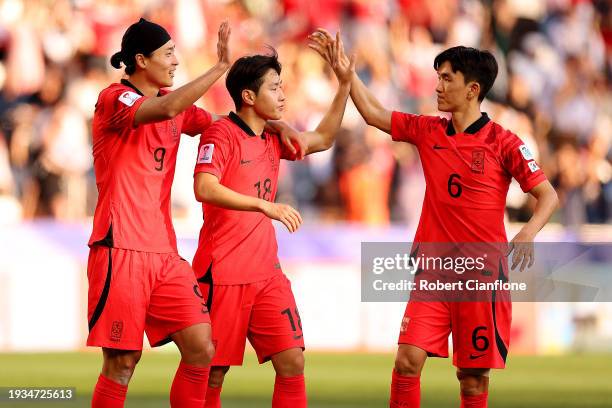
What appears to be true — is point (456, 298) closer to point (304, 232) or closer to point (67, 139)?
point (304, 232)

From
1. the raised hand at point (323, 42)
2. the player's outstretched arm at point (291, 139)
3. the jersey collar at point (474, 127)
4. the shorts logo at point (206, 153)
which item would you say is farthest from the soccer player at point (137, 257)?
the jersey collar at point (474, 127)

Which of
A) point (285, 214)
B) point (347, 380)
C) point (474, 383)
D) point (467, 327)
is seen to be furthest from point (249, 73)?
point (347, 380)

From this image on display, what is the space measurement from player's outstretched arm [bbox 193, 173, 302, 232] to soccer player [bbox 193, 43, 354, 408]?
0.26 ft

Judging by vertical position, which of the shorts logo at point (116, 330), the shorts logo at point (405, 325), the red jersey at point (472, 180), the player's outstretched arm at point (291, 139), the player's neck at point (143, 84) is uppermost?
the player's neck at point (143, 84)

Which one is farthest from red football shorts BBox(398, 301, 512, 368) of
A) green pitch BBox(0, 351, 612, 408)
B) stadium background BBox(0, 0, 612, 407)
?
stadium background BBox(0, 0, 612, 407)

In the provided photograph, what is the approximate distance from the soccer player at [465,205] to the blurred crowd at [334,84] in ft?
20.6

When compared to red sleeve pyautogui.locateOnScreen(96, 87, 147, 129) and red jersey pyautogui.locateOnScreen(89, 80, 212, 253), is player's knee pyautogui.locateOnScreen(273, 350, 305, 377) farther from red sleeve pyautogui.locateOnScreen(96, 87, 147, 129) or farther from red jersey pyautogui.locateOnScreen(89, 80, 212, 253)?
red sleeve pyautogui.locateOnScreen(96, 87, 147, 129)

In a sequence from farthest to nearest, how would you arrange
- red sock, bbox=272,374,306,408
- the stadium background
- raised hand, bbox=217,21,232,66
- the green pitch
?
the stadium background → the green pitch → red sock, bbox=272,374,306,408 → raised hand, bbox=217,21,232,66

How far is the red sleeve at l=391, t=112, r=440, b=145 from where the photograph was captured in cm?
743

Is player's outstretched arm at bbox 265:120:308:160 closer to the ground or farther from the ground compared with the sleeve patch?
farther from the ground

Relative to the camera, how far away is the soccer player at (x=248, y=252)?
6.91m

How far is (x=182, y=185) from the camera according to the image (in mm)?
13320

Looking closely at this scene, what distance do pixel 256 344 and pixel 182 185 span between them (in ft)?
21.2

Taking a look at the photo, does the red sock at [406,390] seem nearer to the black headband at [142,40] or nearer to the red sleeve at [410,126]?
the red sleeve at [410,126]
